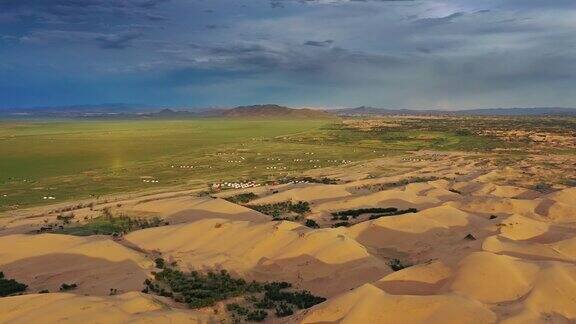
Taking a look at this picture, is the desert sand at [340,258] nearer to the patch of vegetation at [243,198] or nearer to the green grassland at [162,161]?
the patch of vegetation at [243,198]

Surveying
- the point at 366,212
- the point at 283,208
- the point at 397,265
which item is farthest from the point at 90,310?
the point at 366,212

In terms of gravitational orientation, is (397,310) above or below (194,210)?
above

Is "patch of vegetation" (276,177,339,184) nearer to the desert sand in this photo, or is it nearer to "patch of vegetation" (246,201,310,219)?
the desert sand

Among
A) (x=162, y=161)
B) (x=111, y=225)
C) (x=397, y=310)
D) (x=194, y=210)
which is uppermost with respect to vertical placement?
(x=397, y=310)

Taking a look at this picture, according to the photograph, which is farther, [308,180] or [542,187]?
[308,180]

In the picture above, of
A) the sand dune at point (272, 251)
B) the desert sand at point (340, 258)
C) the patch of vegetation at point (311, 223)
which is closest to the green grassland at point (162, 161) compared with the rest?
the desert sand at point (340, 258)

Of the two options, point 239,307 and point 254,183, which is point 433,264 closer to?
point 239,307

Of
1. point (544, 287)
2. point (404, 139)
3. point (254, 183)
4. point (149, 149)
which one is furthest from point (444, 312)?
point (404, 139)

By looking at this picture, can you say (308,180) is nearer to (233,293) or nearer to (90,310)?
(233,293)
